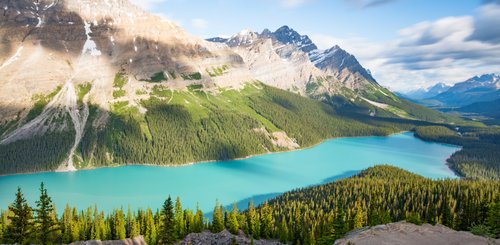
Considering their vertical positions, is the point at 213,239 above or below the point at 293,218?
above

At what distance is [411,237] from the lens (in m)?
62.2

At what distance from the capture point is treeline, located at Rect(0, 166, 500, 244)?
213 feet

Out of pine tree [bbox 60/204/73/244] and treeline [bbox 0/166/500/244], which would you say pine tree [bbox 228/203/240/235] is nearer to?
treeline [bbox 0/166/500/244]

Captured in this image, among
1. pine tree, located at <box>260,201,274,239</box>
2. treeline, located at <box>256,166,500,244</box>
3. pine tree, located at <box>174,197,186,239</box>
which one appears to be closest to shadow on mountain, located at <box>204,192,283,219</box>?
treeline, located at <box>256,166,500,244</box>

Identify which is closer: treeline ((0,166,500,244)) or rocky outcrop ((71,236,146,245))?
treeline ((0,166,500,244))

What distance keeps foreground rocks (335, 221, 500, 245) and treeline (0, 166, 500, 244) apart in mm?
4854

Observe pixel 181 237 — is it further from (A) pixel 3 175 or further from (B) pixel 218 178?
(A) pixel 3 175

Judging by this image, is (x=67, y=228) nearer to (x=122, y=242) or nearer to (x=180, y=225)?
(x=122, y=242)

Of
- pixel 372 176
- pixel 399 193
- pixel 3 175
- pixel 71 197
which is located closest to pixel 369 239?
pixel 399 193

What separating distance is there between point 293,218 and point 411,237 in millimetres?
50874

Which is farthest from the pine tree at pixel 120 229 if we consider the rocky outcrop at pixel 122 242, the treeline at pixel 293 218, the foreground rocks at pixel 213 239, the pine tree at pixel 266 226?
the pine tree at pixel 266 226

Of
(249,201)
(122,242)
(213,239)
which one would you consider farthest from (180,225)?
(249,201)

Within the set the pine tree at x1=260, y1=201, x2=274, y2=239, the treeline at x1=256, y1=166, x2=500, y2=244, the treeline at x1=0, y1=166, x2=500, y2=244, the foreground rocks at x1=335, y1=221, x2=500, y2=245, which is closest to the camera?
the foreground rocks at x1=335, y1=221, x2=500, y2=245

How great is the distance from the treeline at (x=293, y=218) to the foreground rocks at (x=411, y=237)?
191 inches
